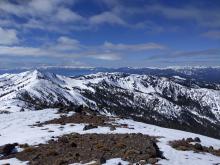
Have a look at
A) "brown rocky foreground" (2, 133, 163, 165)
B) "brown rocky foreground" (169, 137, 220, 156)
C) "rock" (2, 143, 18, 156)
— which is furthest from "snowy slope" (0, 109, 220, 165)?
"rock" (2, 143, 18, 156)

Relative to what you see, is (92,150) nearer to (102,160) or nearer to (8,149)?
(102,160)

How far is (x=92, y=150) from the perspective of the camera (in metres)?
35.5

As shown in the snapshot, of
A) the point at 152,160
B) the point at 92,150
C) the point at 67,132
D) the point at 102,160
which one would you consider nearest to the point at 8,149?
the point at 92,150

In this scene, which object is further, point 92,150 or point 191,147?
point 191,147

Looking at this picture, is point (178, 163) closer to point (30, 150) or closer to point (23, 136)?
point (30, 150)

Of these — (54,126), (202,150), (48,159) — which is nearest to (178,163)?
(202,150)

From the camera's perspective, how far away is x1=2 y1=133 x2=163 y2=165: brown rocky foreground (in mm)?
32122

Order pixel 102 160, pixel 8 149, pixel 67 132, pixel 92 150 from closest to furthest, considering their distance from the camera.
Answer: pixel 102 160, pixel 92 150, pixel 8 149, pixel 67 132

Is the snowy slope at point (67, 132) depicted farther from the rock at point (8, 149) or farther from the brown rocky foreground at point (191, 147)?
the rock at point (8, 149)

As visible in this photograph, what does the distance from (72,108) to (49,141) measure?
94.5ft

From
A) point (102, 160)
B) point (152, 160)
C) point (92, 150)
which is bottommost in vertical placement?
point (92, 150)

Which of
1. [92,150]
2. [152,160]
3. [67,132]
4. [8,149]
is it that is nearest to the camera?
[152,160]

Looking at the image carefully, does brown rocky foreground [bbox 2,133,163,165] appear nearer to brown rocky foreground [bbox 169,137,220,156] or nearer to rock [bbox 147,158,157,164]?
rock [bbox 147,158,157,164]

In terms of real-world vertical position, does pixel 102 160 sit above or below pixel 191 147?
above
